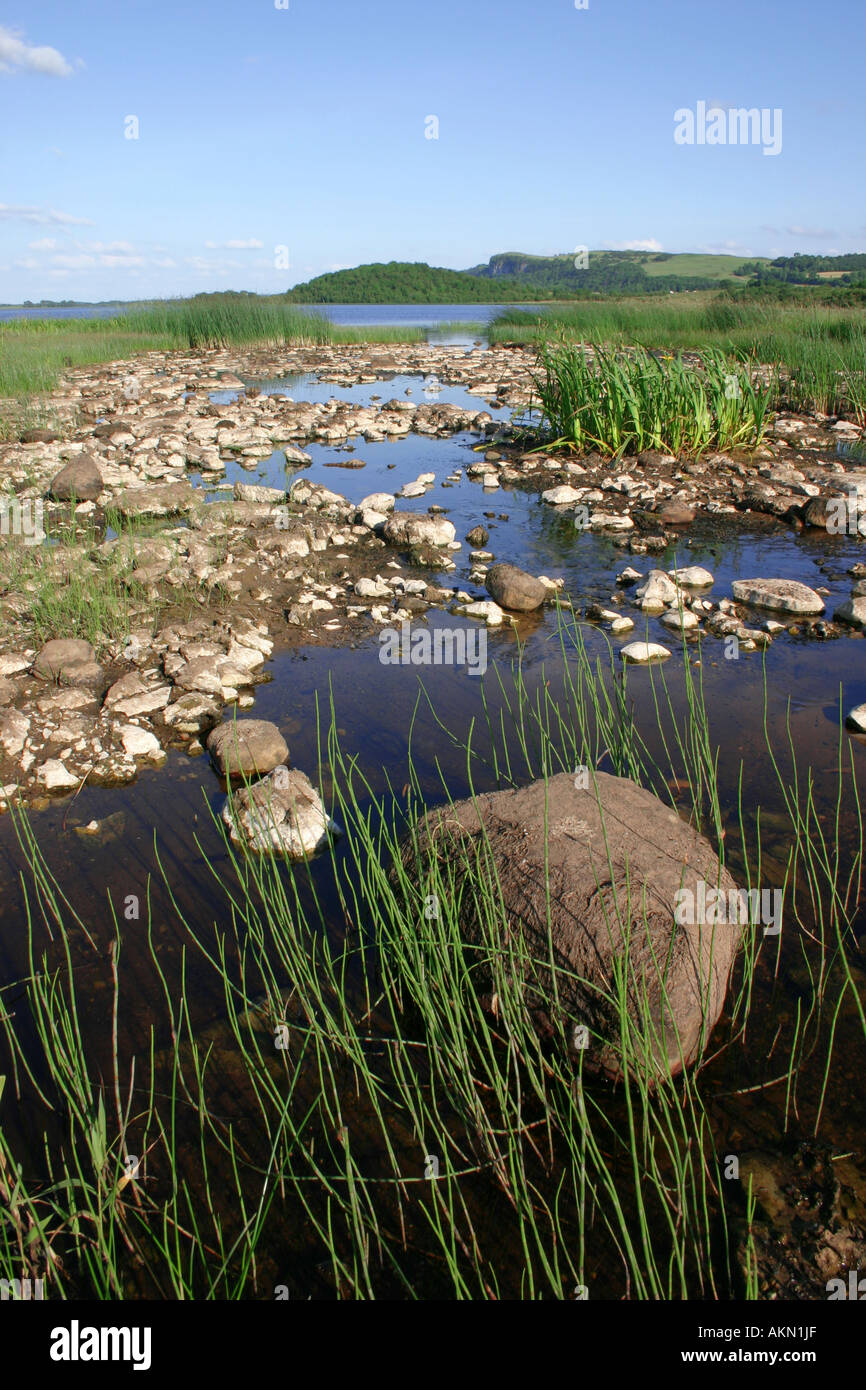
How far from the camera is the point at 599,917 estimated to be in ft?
8.54

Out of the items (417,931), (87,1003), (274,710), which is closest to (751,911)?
(417,931)

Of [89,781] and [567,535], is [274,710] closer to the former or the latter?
[89,781]

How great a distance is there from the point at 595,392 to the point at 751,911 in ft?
27.9

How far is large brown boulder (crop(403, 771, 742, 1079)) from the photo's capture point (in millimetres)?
2434

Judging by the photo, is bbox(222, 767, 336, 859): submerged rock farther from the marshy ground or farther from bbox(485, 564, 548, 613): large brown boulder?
bbox(485, 564, 548, 613): large brown boulder

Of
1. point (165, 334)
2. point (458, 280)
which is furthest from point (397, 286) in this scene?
point (165, 334)

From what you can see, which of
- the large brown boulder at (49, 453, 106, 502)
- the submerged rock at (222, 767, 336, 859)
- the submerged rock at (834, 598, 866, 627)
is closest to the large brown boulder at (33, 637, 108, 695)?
the submerged rock at (222, 767, 336, 859)

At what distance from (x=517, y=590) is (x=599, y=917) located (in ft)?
13.2

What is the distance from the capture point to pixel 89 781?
4188 millimetres

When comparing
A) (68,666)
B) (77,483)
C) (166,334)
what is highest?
(166,334)

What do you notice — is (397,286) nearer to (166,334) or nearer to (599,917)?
(166,334)

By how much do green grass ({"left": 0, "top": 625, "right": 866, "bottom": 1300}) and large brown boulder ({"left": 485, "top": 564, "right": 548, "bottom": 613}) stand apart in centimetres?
343

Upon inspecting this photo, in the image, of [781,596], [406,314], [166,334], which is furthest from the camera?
[406,314]

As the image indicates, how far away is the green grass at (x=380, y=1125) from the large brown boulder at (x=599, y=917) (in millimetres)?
48
